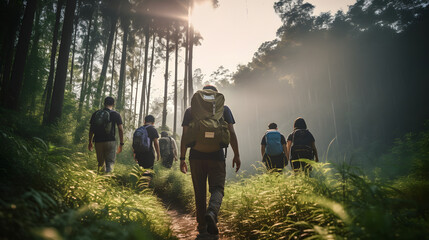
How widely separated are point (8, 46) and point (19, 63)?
4.52ft

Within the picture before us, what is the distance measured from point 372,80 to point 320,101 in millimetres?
5829

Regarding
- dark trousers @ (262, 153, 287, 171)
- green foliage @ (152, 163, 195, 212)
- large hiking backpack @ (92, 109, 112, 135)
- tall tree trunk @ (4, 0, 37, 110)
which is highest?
tall tree trunk @ (4, 0, 37, 110)

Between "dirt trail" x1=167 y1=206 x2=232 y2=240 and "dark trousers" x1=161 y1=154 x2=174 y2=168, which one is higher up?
"dark trousers" x1=161 y1=154 x2=174 y2=168

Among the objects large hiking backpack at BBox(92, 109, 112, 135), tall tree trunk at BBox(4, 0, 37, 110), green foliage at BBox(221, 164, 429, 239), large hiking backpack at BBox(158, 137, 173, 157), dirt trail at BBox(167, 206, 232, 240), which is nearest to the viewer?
green foliage at BBox(221, 164, 429, 239)

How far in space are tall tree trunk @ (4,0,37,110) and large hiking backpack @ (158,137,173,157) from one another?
680 centimetres

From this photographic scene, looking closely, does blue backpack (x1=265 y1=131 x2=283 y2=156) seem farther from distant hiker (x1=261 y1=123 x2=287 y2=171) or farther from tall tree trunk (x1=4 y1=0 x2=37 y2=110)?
tall tree trunk (x1=4 y1=0 x2=37 y2=110)

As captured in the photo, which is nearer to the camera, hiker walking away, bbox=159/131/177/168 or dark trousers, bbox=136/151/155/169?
dark trousers, bbox=136/151/155/169

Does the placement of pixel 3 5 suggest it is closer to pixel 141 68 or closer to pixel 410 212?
pixel 410 212

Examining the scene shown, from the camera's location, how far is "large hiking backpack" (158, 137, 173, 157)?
26.9 ft

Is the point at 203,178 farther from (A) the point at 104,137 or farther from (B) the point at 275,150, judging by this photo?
(A) the point at 104,137

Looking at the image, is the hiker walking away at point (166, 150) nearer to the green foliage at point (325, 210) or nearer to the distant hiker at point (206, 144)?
the green foliage at point (325, 210)

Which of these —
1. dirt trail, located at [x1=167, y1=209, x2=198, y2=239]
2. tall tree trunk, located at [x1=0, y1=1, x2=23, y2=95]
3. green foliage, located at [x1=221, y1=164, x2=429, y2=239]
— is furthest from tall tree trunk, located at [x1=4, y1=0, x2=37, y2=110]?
green foliage, located at [x1=221, y1=164, x2=429, y2=239]

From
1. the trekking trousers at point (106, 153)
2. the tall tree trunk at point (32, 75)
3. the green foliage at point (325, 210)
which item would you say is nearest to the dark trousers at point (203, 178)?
the green foliage at point (325, 210)

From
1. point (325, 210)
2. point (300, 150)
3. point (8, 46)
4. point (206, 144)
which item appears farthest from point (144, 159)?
point (8, 46)
